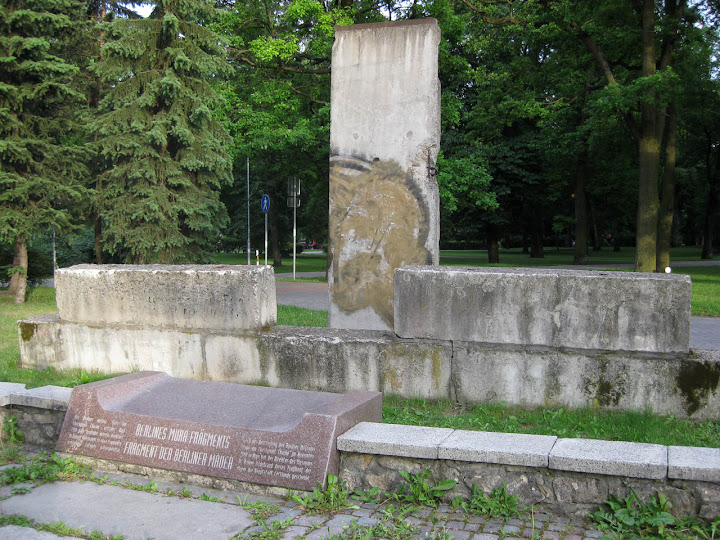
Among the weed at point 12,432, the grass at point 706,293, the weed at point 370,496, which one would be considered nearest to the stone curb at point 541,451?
the weed at point 370,496

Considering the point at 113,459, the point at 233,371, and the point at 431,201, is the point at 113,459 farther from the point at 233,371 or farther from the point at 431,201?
the point at 431,201

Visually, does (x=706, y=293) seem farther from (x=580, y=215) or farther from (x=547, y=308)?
(x=580, y=215)

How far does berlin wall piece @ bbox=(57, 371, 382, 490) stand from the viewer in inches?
163

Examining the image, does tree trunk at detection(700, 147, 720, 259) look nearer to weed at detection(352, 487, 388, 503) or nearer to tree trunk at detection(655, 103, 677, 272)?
tree trunk at detection(655, 103, 677, 272)

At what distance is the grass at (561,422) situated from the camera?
480 cm

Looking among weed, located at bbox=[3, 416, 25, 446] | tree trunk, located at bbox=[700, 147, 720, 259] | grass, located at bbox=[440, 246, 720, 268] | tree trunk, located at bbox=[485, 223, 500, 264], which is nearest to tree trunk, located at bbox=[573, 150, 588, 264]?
grass, located at bbox=[440, 246, 720, 268]

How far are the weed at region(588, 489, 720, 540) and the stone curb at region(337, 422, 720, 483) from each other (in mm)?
152

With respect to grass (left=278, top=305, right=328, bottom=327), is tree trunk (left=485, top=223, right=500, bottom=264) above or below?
above

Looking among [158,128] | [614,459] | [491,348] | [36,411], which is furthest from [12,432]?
[158,128]

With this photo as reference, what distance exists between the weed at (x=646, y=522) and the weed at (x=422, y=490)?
0.84m

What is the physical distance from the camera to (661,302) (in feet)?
17.1

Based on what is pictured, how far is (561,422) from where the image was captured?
5223 millimetres

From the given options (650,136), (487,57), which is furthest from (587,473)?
(487,57)

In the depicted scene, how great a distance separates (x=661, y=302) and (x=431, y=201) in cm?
280
